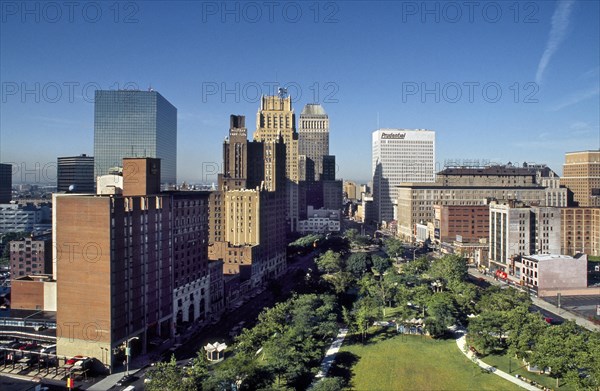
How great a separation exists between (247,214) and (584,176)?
366ft

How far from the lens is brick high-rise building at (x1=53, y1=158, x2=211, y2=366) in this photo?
4381 cm

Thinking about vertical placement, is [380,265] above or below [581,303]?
above

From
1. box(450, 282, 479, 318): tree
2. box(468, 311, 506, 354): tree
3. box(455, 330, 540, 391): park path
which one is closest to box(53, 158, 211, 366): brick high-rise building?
box(455, 330, 540, 391): park path

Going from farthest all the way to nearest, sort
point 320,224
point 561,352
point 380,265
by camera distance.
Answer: point 320,224
point 380,265
point 561,352

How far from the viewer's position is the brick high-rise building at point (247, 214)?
269 feet

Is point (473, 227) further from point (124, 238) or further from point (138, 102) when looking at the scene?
point (138, 102)

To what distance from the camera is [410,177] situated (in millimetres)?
195125

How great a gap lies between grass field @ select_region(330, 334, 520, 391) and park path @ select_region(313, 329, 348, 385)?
69 centimetres

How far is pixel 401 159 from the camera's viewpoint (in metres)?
195

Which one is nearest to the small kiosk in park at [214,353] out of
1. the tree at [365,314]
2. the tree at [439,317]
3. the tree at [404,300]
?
the tree at [365,314]

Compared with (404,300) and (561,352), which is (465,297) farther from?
(561,352)

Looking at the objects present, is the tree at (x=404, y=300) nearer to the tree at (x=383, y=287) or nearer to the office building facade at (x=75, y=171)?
the tree at (x=383, y=287)

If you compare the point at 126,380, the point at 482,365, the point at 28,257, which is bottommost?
the point at 482,365

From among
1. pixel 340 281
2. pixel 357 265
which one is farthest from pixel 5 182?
pixel 340 281
